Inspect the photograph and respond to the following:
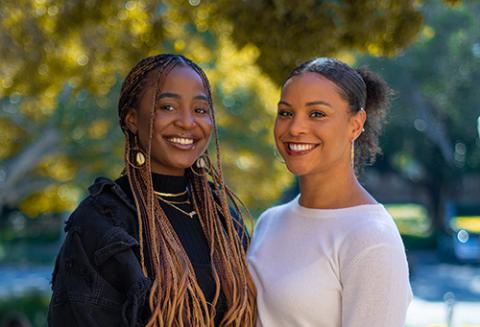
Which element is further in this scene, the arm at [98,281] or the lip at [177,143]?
the lip at [177,143]

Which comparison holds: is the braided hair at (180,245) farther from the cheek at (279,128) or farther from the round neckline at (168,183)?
the cheek at (279,128)

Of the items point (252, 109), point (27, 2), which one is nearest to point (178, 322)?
point (27, 2)

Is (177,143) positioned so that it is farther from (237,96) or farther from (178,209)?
(237,96)

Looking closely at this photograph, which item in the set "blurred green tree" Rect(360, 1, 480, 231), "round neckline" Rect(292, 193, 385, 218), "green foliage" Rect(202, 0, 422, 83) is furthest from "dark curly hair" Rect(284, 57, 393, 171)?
"blurred green tree" Rect(360, 1, 480, 231)

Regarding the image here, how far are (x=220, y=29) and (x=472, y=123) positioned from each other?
1760 centimetres

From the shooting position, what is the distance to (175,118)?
2641 millimetres

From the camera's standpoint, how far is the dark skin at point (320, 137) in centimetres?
251

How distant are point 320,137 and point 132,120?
2.27ft

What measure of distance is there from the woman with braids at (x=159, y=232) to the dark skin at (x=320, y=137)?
1.11 feet

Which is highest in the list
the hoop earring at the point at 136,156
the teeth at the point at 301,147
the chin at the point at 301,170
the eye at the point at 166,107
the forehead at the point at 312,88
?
the forehead at the point at 312,88

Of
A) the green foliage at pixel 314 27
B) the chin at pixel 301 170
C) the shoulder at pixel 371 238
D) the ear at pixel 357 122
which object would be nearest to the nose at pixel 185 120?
the chin at pixel 301 170

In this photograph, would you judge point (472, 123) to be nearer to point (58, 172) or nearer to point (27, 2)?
point (58, 172)

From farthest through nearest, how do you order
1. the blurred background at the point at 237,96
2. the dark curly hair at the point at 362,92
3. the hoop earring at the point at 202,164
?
the blurred background at the point at 237,96, the hoop earring at the point at 202,164, the dark curly hair at the point at 362,92

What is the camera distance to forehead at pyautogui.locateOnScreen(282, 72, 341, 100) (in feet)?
8.21
